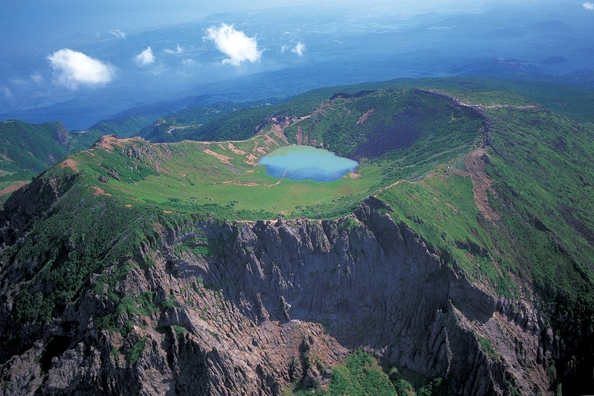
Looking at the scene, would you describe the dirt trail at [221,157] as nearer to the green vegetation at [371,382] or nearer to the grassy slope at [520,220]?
the grassy slope at [520,220]

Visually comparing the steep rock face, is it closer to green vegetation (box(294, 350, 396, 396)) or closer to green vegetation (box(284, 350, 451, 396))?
green vegetation (box(284, 350, 451, 396))

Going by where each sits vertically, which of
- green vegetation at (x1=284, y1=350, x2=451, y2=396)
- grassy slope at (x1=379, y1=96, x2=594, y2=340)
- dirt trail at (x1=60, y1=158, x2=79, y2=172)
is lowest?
green vegetation at (x1=284, y1=350, x2=451, y2=396)

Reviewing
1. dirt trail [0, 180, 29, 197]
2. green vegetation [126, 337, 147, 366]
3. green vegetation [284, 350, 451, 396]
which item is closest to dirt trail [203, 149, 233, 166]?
dirt trail [0, 180, 29, 197]

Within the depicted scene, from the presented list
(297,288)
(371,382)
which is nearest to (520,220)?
(371,382)

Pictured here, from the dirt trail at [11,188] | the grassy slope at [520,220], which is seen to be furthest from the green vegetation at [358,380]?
the dirt trail at [11,188]

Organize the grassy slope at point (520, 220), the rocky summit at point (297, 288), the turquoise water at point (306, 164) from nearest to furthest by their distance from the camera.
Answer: the rocky summit at point (297, 288) < the grassy slope at point (520, 220) < the turquoise water at point (306, 164)

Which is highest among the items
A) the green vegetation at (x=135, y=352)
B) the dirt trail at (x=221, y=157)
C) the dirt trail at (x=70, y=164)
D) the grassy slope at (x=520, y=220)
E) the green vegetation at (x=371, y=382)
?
the dirt trail at (x=70, y=164)
